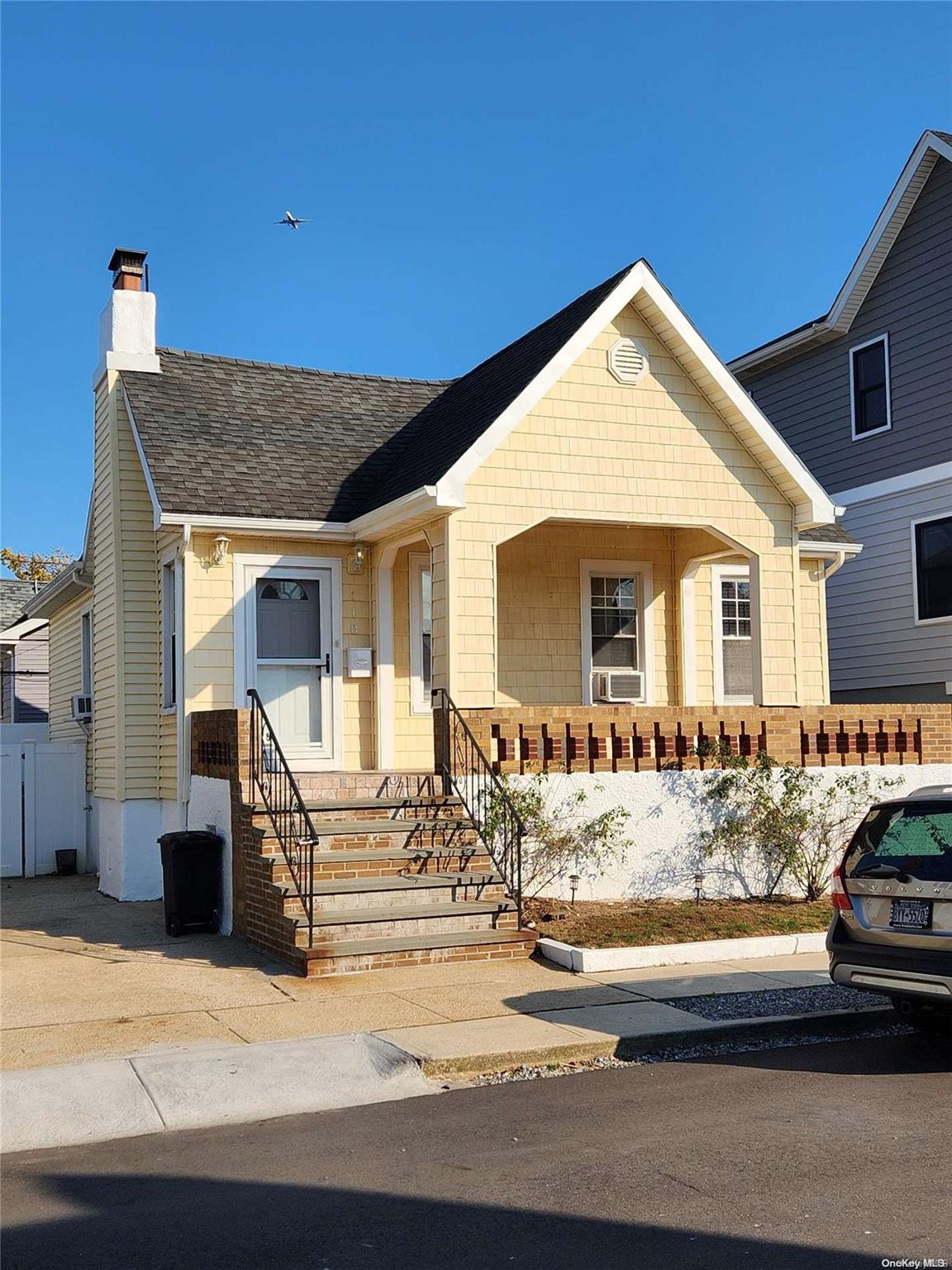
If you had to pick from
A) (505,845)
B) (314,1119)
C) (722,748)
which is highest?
(722,748)

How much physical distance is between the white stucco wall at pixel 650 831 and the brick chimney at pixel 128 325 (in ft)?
25.5

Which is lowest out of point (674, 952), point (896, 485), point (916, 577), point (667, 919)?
point (674, 952)

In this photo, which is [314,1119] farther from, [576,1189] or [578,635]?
[578,635]

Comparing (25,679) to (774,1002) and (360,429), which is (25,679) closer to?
(360,429)

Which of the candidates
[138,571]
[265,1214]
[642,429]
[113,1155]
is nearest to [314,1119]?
[113,1155]

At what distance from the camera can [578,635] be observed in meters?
16.5

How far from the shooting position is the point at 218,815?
13.2m

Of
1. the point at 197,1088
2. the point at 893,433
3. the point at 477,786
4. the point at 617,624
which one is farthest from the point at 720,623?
the point at 197,1088

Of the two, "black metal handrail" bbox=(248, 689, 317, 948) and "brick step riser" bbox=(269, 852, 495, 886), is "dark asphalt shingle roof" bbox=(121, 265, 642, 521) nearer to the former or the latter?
"black metal handrail" bbox=(248, 689, 317, 948)

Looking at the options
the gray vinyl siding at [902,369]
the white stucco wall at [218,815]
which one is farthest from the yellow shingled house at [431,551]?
the gray vinyl siding at [902,369]

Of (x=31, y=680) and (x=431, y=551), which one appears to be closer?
(x=431, y=551)

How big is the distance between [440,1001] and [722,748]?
5.36 meters

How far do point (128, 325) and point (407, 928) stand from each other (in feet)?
30.7

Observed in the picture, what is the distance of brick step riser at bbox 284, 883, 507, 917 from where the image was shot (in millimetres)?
10891
